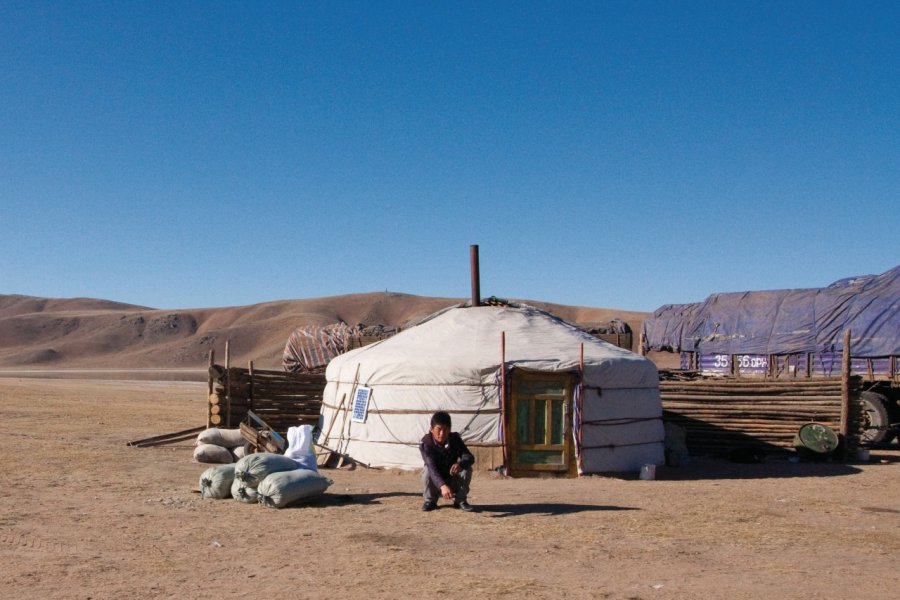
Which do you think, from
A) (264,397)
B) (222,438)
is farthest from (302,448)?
(264,397)

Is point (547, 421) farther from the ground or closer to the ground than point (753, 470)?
farther from the ground

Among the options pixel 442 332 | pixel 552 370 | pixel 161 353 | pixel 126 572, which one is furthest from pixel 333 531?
pixel 161 353

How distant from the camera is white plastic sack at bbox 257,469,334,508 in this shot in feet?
31.6

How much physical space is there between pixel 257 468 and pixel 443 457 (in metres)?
2.07

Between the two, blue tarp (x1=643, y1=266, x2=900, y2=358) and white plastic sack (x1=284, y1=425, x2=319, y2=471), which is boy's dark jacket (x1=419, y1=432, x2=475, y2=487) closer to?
white plastic sack (x1=284, y1=425, x2=319, y2=471)

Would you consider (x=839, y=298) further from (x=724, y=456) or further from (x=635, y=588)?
(x=635, y=588)

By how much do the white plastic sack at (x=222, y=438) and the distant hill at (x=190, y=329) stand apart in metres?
58.1

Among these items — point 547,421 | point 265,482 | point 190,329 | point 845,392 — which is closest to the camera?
point 265,482

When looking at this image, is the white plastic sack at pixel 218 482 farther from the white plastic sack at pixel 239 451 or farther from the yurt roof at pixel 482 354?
the white plastic sack at pixel 239 451

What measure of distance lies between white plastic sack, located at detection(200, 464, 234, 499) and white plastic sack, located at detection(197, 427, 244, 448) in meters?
3.89

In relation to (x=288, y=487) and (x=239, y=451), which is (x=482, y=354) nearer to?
(x=288, y=487)

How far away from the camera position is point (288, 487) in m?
9.65

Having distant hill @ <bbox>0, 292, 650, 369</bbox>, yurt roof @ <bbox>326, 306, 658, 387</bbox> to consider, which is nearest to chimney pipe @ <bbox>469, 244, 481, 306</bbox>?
yurt roof @ <bbox>326, 306, 658, 387</bbox>

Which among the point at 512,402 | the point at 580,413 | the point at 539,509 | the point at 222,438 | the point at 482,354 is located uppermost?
the point at 482,354
